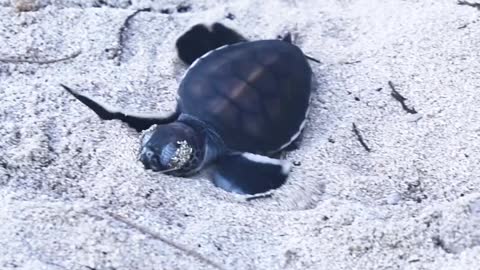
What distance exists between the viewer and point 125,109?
6.61 ft

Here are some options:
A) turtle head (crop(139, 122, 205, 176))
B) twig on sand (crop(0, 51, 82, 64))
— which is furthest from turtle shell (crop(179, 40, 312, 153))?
twig on sand (crop(0, 51, 82, 64))

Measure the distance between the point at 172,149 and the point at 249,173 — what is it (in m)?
0.20

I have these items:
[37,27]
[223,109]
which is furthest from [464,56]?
[37,27]

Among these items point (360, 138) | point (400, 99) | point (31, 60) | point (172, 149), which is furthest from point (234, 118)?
point (31, 60)

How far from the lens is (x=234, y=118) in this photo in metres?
1.96

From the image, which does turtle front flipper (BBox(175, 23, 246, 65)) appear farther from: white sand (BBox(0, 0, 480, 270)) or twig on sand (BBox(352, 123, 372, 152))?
twig on sand (BBox(352, 123, 372, 152))

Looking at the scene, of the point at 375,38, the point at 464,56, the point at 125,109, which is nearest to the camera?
the point at 125,109

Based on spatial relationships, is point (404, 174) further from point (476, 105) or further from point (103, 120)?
point (103, 120)

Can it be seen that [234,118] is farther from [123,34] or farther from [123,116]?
[123,34]

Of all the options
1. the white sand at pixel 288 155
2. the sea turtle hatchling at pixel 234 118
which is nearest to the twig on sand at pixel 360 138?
the white sand at pixel 288 155

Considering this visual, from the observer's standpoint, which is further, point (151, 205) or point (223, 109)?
point (223, 109)

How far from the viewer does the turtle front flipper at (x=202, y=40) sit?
2244 mm

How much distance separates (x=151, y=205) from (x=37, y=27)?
0.84 metres

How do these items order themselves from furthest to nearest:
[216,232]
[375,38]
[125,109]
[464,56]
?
[375,38]
[464,56]
[125,109]
[216,232]
